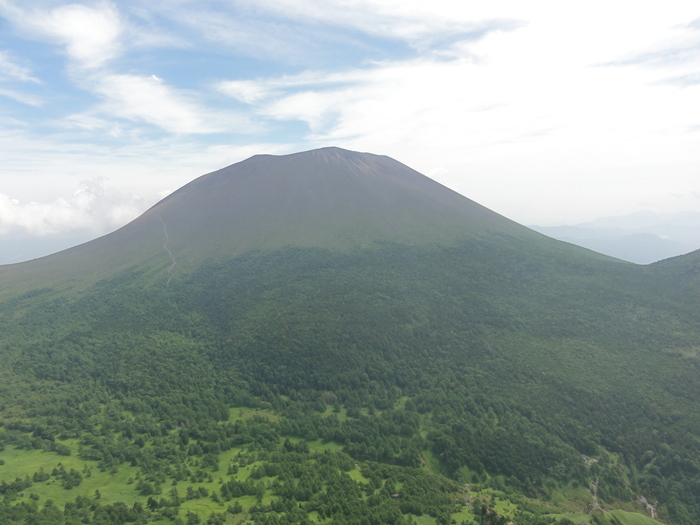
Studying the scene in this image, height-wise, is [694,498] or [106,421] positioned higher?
[106,421]

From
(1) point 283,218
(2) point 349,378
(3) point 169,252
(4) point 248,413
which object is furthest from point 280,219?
(4) point 248,413

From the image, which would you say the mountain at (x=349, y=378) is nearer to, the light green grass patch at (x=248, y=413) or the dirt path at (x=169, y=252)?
the light green grass patch at (x=248, y=413)

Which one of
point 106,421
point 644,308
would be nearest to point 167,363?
point 106,421

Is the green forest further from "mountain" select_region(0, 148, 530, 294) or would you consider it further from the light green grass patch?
"mountain" select_region(0, 148, 530, 294)

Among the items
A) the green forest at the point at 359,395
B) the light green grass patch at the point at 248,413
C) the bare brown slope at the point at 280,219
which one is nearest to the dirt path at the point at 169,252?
the bare brown slope at the point at 280,219

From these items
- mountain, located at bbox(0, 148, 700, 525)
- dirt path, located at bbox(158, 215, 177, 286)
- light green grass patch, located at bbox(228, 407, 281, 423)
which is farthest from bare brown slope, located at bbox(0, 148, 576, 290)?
light green grass patch, located at bbox(228, 407, 281, 423)

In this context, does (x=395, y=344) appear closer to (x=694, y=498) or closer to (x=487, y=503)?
(x=487, y=503)
